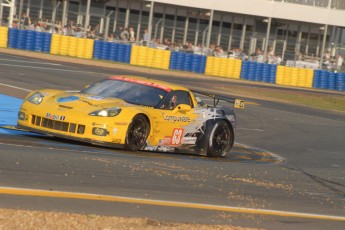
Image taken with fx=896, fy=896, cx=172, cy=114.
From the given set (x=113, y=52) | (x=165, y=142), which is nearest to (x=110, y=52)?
(x=113, y=52)

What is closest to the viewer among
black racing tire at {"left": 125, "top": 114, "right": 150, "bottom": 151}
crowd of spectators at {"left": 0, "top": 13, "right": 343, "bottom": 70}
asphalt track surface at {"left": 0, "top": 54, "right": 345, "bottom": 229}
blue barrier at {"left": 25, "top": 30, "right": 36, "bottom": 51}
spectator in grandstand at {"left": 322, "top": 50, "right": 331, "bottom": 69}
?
asphalt track surface at {"left": 0, "top": 54, "right": 345, "bottom": 229}

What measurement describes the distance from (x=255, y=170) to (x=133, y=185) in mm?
3485

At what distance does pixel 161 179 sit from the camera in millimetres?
10375

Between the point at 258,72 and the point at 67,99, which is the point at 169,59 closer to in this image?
the point at 258,72

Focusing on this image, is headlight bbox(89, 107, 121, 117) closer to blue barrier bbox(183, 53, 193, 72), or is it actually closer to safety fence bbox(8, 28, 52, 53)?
safety fence bbox(8, 28, 52, 53)

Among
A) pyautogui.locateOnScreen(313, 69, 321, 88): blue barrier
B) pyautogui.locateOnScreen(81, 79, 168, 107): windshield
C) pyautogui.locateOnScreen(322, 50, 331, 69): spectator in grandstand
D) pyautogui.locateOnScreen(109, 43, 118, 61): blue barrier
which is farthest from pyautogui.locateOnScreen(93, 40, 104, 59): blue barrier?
pyautogui.locateOnScreen(81, 79, 168, 107): windshield

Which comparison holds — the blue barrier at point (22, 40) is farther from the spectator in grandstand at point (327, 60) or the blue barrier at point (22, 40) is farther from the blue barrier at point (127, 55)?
the spectator in grandstand at point (327, 60)

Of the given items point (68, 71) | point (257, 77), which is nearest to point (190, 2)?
point (257, 77)

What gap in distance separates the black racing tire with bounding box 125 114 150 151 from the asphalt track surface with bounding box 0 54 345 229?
184 mm

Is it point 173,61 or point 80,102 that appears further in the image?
point 173,61

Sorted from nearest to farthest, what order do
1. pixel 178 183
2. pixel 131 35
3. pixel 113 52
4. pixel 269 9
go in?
pixel 178 183
pixel 113 52
pixel 131 35
pixel 269 9

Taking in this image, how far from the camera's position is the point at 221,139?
48.2 feet

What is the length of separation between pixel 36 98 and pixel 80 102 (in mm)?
684

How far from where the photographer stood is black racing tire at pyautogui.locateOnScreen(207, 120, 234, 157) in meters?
14.5
